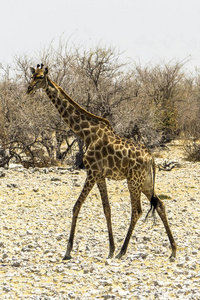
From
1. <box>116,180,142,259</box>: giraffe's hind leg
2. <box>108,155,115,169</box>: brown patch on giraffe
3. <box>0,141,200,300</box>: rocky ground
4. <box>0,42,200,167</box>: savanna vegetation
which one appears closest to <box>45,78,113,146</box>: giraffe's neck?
<box>108,155,115,169</box>: brown patch on giraffe

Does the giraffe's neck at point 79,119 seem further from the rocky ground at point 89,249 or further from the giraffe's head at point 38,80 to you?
the rocky ground at point 89,249

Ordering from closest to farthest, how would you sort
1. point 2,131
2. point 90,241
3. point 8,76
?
point 90,241 → point 2,131 → point 8,76

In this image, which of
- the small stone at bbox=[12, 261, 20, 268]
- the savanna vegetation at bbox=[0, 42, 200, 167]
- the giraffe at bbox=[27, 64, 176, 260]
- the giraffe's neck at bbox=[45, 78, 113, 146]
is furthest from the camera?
the savanna vegetation at bbox=[0, 42, 200, 167]

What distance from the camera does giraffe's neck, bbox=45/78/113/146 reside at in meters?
6.64

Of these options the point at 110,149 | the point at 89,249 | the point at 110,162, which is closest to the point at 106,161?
the point at 110,162

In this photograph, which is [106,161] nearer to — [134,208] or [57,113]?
[134,208]

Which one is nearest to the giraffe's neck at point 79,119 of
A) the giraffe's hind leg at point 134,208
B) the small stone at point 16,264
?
Result: the giraffe's hind leg at point 134,208

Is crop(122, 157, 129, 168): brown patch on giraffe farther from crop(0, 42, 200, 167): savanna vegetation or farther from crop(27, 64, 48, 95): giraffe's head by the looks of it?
crop(0, 42, 200, 167): savanna vegetation

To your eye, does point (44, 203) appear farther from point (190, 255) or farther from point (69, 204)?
point (190, 255)

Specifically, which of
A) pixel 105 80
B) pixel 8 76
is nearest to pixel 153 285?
pixel 105 80

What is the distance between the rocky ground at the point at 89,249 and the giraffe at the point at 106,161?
1.27 ft

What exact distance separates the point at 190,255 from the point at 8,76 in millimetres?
14250

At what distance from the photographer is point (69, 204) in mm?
10352

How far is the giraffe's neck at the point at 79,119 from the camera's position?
21.8 ft
